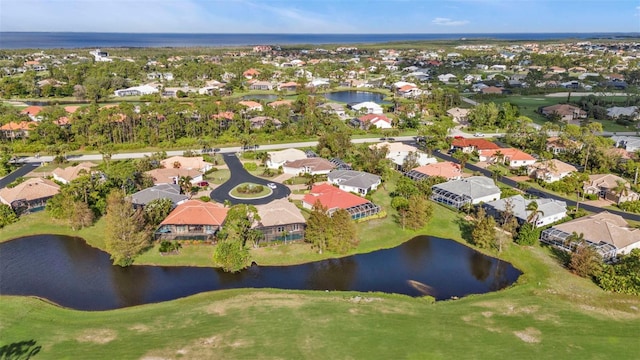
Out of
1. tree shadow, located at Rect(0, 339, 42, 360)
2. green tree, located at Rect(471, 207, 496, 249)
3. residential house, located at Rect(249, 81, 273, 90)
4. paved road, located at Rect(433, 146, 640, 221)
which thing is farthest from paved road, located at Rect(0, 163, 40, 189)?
residential house, located at Rect(249, 81, 273, 90)

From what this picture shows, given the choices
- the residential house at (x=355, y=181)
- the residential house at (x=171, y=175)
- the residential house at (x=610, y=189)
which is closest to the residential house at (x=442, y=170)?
the residential house at (x=355, y=181)

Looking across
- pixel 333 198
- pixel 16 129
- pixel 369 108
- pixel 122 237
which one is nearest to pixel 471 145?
pixel 333 198

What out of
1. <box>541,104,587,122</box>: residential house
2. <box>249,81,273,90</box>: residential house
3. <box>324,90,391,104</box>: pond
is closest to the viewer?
<box>541,104,587,122</box>: residential house

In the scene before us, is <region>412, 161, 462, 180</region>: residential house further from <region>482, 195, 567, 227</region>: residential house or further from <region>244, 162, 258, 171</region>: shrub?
<region>244, 162, 258, 171</region>: shrub

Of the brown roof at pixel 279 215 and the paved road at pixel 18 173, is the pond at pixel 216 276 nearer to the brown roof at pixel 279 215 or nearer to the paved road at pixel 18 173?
the brown roof at pixel 279 215

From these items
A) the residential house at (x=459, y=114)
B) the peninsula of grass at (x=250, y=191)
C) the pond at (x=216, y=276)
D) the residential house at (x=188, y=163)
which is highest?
the residential house at (x=459, y=114)

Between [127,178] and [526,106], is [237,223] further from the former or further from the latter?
[526,106]
